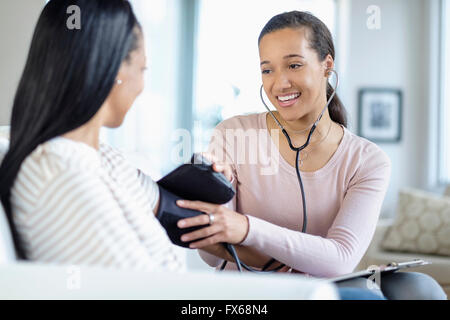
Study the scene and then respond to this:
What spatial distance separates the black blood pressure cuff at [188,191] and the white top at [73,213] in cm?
22

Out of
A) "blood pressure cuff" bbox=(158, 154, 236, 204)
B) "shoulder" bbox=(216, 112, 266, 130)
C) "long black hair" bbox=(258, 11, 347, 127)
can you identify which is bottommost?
"blood pressure cuff" bbox=(158, 154, 236, 204)

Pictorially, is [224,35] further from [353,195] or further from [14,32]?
[353,195]

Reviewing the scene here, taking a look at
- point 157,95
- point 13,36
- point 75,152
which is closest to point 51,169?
point 75,152

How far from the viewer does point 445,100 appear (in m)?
4.34

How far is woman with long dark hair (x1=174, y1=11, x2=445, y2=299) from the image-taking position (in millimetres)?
1244

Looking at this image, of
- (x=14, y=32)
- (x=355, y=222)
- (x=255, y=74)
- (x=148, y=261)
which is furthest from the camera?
(x=255, y=74)

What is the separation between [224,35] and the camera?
4578mm

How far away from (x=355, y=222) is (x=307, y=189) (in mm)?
184

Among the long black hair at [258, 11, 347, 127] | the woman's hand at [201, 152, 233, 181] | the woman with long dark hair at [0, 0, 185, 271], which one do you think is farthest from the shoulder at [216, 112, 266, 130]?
the woman with long dark hair at [0, 0, 185, 271]

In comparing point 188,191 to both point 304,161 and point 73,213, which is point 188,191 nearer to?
point 73,213

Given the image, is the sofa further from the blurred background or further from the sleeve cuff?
the blurred background

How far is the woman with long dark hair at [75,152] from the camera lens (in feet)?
2.24
